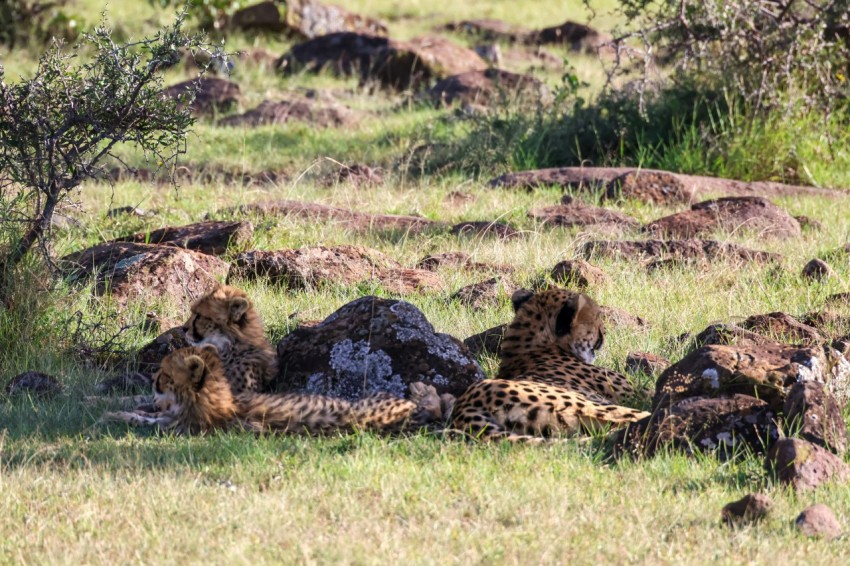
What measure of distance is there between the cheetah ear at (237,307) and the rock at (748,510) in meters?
3.11

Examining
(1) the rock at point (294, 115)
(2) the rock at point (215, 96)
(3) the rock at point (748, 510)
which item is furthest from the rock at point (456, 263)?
(2) the rock at point (215, 96)

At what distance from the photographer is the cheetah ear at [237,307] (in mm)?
6836

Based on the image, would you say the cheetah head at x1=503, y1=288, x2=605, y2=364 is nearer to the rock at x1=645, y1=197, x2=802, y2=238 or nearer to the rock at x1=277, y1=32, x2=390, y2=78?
the rock at x1=645, y1=197, x2=802, y2=238

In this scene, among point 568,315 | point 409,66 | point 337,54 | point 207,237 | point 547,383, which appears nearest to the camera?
point 547,383

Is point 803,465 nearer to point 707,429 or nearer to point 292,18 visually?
point 707,429

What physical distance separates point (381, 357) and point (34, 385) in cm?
181

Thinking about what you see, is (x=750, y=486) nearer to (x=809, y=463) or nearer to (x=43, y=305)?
(x=809, y=463)

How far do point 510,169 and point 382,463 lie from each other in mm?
8157

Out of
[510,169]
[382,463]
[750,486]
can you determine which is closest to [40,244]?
[382,463]

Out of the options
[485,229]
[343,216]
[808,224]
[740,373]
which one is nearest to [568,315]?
[740,373]

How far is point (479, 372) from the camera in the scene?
6551 mm

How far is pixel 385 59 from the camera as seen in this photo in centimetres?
1956

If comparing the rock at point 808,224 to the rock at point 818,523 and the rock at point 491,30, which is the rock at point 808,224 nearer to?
the rock at point 818,523

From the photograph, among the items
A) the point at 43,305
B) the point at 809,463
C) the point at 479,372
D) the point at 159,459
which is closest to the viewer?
the point at 809,463
